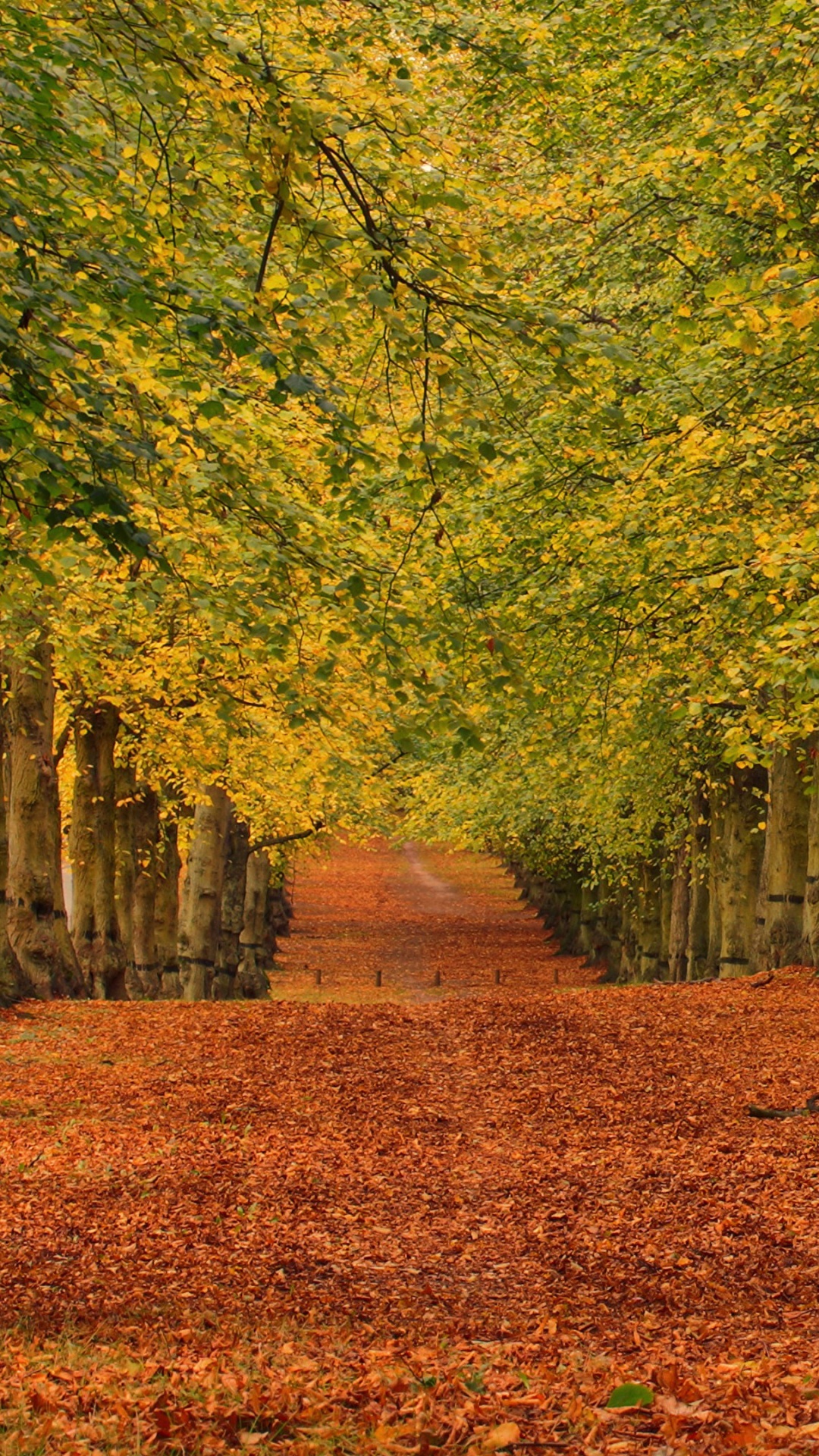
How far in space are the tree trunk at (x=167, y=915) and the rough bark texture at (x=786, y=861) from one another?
9.94 m

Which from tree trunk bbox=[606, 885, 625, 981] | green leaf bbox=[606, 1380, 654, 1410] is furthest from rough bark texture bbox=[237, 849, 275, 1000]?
green leaf bbox=[606, 1380, 654, 1410]

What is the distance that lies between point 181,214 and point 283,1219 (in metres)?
6.25

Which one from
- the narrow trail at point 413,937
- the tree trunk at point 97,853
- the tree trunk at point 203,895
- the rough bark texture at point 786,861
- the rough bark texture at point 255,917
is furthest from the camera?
the narrow trail at point 413,937

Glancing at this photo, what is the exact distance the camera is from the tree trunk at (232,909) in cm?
2886

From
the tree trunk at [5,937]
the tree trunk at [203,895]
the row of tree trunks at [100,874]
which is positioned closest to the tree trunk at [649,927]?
the row of tree trunks at [100,874]

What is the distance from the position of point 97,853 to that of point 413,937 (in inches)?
1138

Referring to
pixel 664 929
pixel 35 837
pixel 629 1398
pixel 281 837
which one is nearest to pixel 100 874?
pixel 35 837

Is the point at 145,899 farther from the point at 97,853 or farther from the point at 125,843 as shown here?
the point at 97,853

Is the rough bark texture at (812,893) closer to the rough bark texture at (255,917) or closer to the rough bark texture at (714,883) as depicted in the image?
the rough bark texture at (714,883)

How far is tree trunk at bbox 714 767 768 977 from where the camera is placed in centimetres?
2378

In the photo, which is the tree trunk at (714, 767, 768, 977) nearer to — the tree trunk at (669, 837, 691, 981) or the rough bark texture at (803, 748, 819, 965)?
the rough bark texture at (803, 748, 819, 965)

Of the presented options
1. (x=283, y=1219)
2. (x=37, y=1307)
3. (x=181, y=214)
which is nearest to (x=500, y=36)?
(x=181, y=214)

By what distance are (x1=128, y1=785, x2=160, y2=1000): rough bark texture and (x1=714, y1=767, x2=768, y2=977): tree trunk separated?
Answer: 30.6ft

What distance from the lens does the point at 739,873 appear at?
23875 mm
